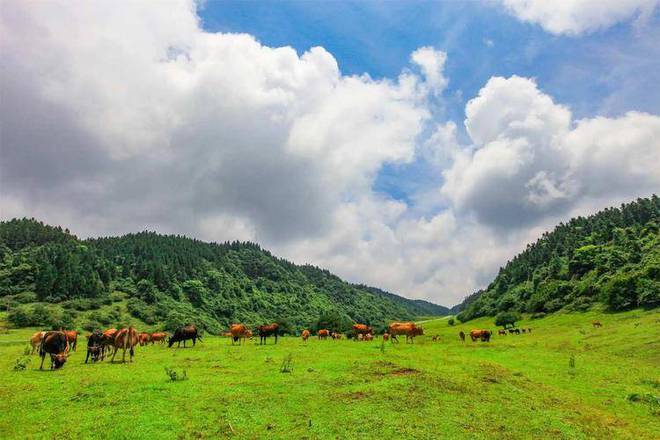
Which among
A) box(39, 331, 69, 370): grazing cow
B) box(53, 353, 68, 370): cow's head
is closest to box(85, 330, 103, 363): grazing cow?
box(39, 331, 69, 370): grazing cow

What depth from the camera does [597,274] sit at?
13600cm

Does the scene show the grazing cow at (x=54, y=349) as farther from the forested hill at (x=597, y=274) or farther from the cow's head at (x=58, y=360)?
the forested hill at (x=597, y=274)

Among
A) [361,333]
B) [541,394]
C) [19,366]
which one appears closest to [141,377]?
[19,366]

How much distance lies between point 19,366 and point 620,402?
36.6 meters

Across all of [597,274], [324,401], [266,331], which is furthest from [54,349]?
[597,274]

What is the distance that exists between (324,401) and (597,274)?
148680 millimetres

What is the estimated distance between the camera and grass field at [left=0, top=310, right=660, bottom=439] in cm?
1580

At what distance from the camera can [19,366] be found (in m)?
25.3

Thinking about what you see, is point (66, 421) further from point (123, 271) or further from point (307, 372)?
point (123, 271)

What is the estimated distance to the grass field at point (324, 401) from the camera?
15805 mm

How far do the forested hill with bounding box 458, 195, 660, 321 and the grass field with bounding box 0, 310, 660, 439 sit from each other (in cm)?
8811

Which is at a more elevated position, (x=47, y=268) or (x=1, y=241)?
(x=1, y=241)

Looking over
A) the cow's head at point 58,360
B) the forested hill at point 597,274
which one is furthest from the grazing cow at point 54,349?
the forested hill at point 597,274

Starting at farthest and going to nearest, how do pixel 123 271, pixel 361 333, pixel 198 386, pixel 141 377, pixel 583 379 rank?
pixel 123 271, pixel 361 333, pixel 583 379, pixel 141 377, pixel 198 386
